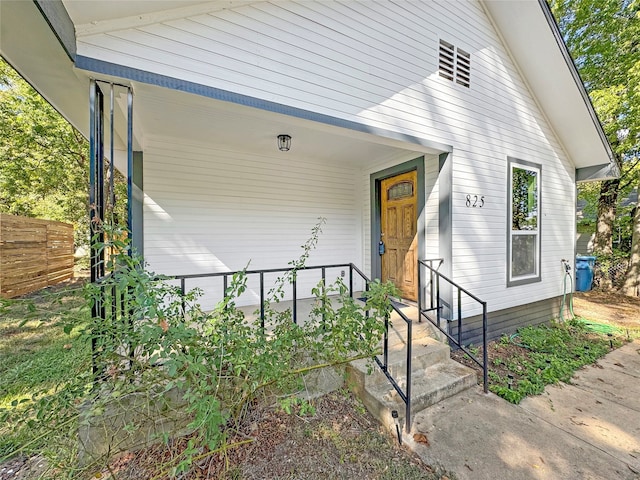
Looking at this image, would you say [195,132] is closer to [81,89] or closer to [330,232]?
[81,89]

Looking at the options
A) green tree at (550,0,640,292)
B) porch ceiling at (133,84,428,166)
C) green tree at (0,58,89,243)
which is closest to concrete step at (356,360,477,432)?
porch ceiling at (133,84,428,166)

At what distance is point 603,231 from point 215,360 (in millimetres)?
11155

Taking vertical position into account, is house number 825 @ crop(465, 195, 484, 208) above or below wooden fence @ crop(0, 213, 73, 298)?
above

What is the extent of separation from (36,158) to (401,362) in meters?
11.0

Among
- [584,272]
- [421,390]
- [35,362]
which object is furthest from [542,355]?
[35,362]

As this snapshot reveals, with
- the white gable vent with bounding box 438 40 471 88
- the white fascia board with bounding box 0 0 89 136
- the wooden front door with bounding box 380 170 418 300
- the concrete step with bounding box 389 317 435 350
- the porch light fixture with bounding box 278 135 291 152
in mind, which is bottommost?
the concrete step with bounding box 389 317 435 350

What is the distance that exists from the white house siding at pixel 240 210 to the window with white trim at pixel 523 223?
2.46 meters

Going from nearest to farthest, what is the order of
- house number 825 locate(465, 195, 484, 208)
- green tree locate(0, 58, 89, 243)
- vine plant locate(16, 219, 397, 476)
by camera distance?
vine plant locate(16, 219, 397, 476) < house number 825 locate(465, 195, 484, 208) < green tree locate(0, 58, 89, 243)

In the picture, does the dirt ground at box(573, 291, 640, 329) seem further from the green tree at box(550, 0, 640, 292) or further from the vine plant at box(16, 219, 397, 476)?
the vine plant at box(16, 219, 397, 476)

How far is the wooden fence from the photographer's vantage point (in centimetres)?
537

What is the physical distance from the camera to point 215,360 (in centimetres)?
169

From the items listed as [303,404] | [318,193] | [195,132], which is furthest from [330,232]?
[303,404]

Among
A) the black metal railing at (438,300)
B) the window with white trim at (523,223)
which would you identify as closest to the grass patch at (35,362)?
the black metal railing at (438,300)

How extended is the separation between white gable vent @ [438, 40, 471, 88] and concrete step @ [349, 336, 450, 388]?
11.4ft
